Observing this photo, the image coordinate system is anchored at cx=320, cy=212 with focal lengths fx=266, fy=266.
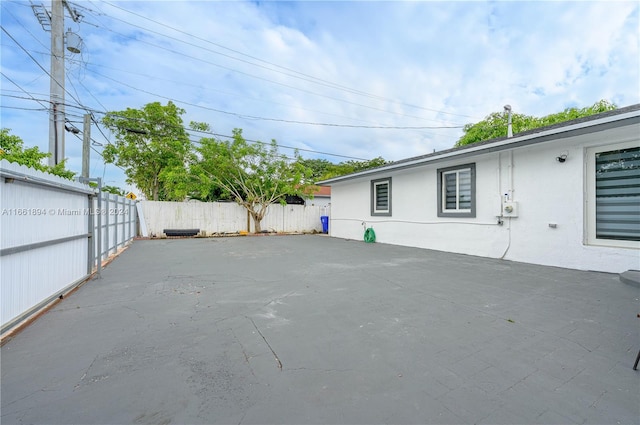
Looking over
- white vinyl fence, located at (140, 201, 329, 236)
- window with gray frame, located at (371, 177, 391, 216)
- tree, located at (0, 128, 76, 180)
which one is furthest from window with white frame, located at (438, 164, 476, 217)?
tree, located at (0, 128, 76, 180)

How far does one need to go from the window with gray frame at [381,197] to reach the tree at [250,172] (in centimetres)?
503

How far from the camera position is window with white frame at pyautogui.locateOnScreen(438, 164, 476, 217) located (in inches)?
287

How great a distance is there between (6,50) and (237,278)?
35.9ft

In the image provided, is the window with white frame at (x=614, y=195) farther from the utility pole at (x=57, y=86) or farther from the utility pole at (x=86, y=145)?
the utility pole at (x=57, y=86)

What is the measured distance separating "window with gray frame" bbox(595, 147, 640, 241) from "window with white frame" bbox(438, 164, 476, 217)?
243cm

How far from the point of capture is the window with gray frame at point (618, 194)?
4.71 m

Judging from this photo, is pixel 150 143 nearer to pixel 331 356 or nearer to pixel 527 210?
pixel 331 356

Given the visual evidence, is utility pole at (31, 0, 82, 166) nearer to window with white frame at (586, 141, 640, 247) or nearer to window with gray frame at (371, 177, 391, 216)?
window with gray frame at (371, 177, 391, 216)

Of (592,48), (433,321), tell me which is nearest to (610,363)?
(433,321)

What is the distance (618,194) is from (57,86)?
18436 mm

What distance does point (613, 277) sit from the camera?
4.62 metres

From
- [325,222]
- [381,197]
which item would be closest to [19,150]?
[381,197]

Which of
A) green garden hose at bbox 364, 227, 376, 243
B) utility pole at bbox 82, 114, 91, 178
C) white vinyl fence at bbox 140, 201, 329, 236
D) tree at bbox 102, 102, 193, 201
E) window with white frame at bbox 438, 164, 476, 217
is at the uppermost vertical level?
tree at bbox 102, 102, 193, 201

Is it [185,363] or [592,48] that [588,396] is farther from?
[592,48]
